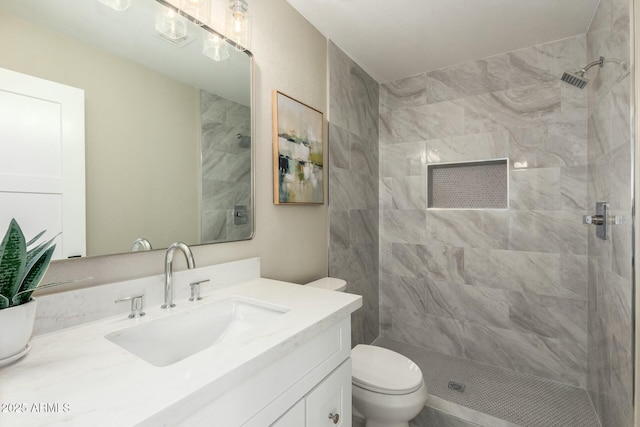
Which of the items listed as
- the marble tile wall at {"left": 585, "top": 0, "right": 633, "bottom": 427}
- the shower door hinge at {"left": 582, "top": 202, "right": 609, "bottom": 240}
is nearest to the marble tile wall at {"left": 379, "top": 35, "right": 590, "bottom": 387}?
the marble tile wall at {"left": 585, "top": 0, "right": 633, "bottom": 427}

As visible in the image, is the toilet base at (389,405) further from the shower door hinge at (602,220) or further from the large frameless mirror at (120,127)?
the shower door hinge at (602,220)

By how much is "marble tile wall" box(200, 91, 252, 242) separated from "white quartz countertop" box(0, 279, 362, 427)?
1.63ft

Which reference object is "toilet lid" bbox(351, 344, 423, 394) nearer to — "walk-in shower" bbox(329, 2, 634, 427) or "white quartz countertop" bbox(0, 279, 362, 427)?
"walk-in shower" bbox(329, 2, 634, 427)

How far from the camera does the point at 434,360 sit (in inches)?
93.4

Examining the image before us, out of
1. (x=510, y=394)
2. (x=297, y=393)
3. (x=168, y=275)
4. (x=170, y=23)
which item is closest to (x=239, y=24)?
(x=170, y=23)

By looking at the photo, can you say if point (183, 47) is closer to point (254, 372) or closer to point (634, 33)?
point (254, 372)

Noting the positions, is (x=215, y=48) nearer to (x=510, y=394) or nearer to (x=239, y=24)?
(x=239, y=24)

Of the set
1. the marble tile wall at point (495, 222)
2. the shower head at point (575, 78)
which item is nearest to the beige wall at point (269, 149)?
the marble tile wall at point (495, 222)

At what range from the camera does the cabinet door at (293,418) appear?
0.78m

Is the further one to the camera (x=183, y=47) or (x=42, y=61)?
(x=183, y=47)

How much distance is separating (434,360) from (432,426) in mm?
629

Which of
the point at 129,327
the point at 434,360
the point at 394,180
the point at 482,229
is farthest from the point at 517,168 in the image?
the point at 129,327

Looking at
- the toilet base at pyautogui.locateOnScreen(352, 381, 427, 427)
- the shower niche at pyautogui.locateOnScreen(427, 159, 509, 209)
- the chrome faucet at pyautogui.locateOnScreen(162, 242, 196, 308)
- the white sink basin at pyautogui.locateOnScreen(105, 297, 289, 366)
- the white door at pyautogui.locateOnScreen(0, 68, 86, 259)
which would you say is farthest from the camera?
the shower niche at pyautogui.locateOnScreen(427, 159, 509, 209)

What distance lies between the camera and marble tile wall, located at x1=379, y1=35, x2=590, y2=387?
2.04 m
